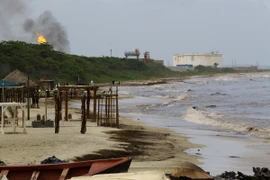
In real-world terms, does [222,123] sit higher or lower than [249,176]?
lower

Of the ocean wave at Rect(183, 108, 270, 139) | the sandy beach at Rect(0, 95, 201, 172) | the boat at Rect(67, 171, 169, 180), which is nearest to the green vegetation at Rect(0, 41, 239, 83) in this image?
the ocean wave at Rect(183, 108, 270, 139)

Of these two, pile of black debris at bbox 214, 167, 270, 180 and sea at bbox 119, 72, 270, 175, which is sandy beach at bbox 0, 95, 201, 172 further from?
pile of black debris at bbox 214, 167, 270, 180

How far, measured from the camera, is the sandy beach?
17562mm

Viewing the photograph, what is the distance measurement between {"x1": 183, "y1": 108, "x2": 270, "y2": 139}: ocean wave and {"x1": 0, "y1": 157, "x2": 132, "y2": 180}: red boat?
16.8m

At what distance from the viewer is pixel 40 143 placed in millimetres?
20125

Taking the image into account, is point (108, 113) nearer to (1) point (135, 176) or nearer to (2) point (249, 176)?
(2) point (249, 176)

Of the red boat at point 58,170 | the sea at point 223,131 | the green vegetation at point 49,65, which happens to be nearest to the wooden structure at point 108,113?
the sea at point 223,131

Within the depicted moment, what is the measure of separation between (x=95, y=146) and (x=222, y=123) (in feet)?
52.6

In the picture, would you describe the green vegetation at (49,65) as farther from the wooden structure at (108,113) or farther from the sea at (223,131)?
the wooden structure at (108,113)

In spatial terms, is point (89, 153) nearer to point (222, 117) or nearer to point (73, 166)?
point (73, 166)

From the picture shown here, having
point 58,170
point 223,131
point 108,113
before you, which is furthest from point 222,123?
point 58,170

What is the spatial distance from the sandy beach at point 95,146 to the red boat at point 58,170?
287cm

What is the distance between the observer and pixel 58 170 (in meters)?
12.8

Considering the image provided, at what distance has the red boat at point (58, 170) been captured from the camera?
41.2ft
